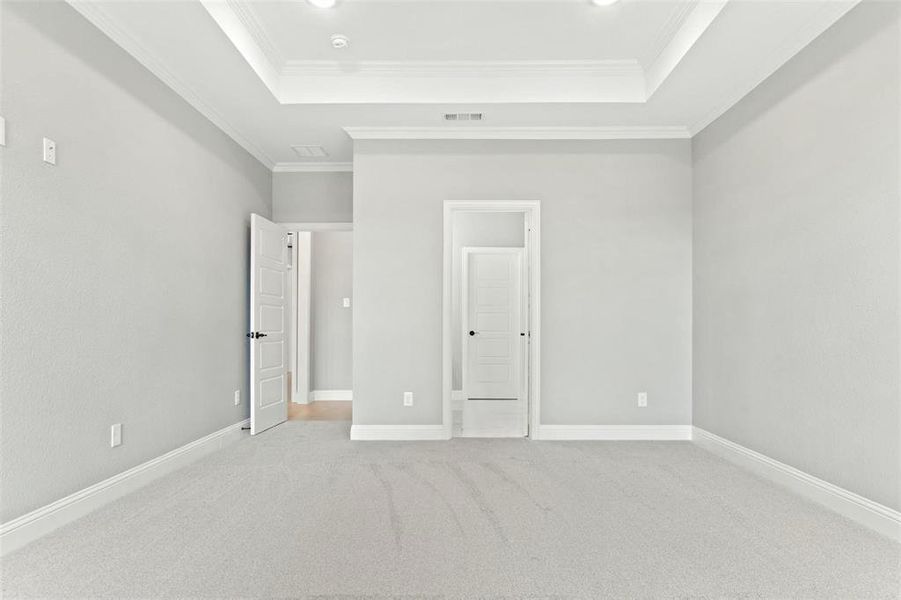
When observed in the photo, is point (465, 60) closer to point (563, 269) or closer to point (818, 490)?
point (563, 269)

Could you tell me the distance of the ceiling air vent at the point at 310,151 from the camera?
15.1ft

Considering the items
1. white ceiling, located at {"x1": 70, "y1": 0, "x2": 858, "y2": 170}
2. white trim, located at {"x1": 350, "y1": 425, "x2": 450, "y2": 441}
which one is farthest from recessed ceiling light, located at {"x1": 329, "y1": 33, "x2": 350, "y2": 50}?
white trim, located at {"x1": 350, "y1": 425, "x2": 450, "y2": 441}

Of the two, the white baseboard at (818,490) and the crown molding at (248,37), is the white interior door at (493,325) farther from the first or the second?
the crown molding at (248,37)

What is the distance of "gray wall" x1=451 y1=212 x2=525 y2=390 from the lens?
6469 millimetres

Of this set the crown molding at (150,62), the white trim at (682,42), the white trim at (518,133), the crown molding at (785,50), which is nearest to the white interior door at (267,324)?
the crown molding at (150,62)

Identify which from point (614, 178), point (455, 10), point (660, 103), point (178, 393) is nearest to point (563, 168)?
point (614, 178)

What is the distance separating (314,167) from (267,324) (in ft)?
5.80

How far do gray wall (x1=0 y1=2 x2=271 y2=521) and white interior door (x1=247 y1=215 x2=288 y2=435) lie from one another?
0.45 metres

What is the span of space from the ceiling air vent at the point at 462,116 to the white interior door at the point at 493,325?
261cm

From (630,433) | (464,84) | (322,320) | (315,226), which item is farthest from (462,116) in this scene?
(322,320)

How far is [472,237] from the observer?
6.50 meters

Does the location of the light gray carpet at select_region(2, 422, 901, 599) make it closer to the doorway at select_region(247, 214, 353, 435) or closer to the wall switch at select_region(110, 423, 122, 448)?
the wall switch at select_region(110, 423, 122, 448)

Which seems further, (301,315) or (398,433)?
(301,315)

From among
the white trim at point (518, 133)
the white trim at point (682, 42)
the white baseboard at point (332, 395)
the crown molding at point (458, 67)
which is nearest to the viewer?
the white trim at point (682, 42)
